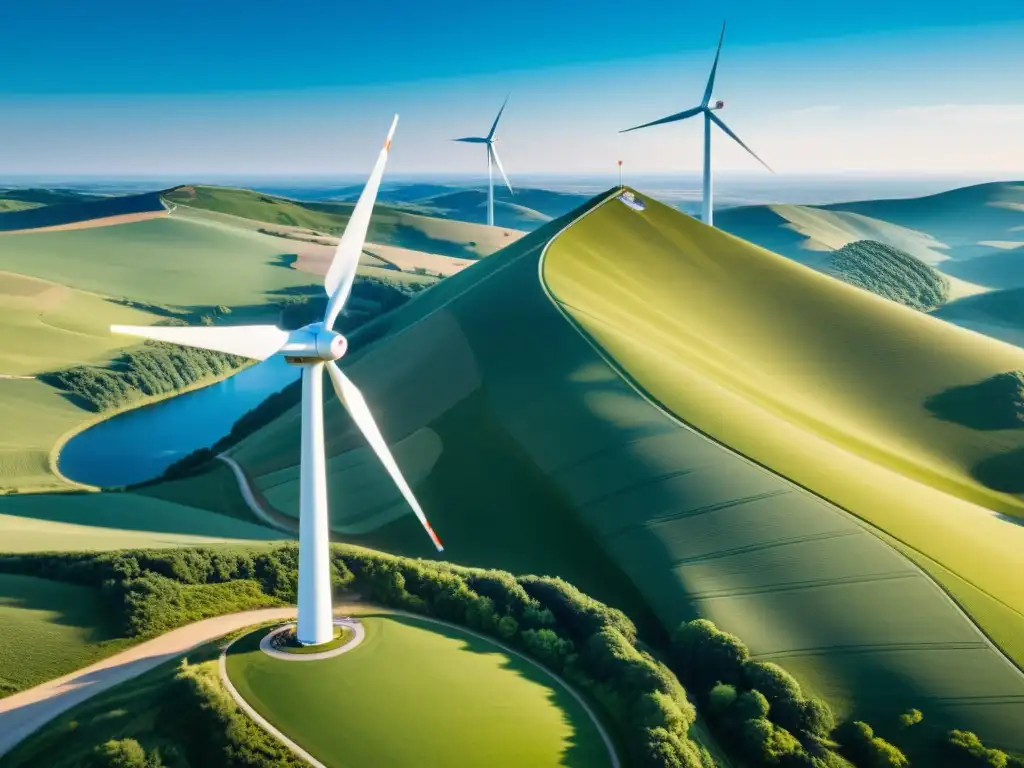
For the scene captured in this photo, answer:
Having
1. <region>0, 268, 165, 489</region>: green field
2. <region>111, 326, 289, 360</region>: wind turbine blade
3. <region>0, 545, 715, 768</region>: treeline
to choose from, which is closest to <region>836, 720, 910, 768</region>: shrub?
Result: <region>0, 545, 715, 768</region>: treeline

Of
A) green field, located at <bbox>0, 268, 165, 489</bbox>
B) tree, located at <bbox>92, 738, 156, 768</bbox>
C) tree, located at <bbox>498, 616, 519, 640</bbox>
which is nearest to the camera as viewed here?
tree, located at <bbox>92, 738, 156, 768</bbox>

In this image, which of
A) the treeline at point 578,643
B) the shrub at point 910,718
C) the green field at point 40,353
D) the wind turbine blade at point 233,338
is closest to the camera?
the wind turbine blade at point 233,338

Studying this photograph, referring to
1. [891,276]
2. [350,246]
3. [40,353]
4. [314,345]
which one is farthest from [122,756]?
[891,276]

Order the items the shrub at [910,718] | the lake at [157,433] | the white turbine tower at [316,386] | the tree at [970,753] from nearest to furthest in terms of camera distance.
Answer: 1. the white turbine tower at [316,386]
2. the tree at [970,753]
3. the shrub at [910,718]
4. the lake at [157,433]

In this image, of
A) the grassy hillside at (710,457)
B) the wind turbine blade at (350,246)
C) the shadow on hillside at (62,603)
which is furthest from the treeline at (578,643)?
the wind turbine blade at (350,246)

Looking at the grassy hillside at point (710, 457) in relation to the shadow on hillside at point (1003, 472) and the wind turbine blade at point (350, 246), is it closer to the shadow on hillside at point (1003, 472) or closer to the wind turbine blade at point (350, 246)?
the shadow on hillside at point (1003, 472)

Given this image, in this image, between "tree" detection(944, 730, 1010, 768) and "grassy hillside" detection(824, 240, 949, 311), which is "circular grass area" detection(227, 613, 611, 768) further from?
"grassy hillside" detection(824, 240, 949, 311)

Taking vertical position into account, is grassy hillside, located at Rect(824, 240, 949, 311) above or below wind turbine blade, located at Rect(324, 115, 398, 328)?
above

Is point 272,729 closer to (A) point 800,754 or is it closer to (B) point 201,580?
(B) point 201,580
